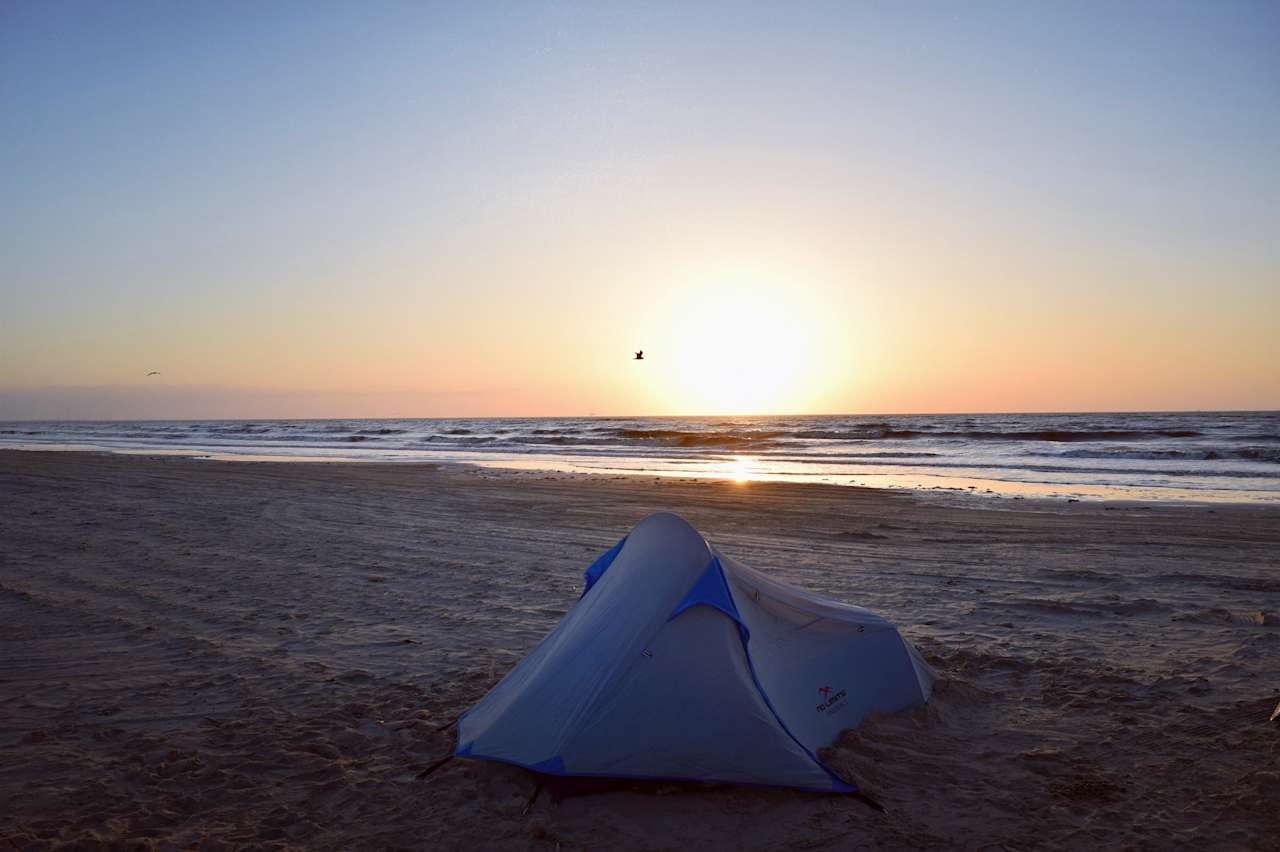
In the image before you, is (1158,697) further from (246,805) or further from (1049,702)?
(246,805)

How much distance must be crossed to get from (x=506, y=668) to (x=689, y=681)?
7.91 ft

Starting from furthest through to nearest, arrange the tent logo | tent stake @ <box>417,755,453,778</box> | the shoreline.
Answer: the shoreline < the tent logo < tent stake @ <box>417,755,453,778</box>

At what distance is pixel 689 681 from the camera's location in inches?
177

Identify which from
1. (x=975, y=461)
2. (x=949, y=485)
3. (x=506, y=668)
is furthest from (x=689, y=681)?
(x=975, y=461)

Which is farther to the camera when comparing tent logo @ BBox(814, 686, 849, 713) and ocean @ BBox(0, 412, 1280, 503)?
ocean @ BBox(0, 412, 1280, 503)

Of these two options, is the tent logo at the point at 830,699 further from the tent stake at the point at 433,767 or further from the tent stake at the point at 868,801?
the tent stake at the point at 433,767

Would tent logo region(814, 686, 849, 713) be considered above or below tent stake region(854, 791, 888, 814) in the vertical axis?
above

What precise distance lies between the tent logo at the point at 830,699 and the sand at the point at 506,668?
215mm

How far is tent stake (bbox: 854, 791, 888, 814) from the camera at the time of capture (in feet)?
13.7

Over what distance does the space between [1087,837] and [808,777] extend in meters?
1.40

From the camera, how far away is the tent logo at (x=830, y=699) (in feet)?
16.5

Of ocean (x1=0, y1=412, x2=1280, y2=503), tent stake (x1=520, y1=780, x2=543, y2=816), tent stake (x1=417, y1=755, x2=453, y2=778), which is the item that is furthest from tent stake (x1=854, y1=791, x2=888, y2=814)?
ocean (x1=0, y1=412, x2=1280, y2=503)

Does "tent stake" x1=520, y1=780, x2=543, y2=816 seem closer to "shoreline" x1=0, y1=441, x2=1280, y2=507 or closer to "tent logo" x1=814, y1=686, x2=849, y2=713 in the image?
"tent logo" x1=814, y1=686, x2=849, y2=713

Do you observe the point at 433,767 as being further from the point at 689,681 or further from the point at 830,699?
the point at 830,699
